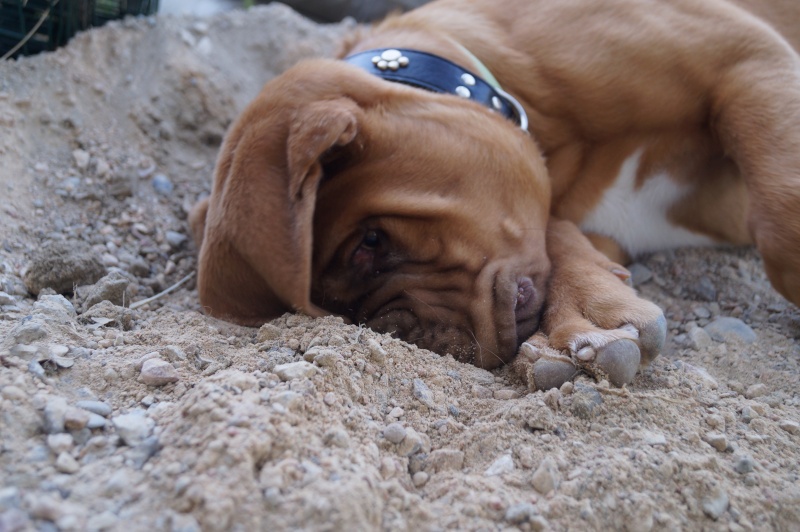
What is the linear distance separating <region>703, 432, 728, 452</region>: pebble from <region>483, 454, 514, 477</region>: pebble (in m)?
0.57

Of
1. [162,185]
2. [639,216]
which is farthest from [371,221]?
[162,185]

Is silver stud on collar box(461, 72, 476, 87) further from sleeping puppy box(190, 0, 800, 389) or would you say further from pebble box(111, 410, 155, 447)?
pebble box(111, 410, 155, 447)

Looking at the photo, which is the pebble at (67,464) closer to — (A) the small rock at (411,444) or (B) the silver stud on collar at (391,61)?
(A) the small rock at (411,444)

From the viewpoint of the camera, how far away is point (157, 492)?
4.75 ft

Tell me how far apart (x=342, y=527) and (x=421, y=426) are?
618 millimetres

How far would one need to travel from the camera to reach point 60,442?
1613 mm

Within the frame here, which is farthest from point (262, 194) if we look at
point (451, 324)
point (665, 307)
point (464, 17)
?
point (665, 307)

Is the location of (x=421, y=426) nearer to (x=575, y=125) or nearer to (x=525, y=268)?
(x=525, y=268)

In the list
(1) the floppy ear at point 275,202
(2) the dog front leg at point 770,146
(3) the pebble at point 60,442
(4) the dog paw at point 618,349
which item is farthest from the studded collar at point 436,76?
(3) the pebble at point 60,442

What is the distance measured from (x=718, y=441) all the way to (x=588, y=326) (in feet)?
2.06

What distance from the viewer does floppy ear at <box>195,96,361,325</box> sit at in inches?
95.4

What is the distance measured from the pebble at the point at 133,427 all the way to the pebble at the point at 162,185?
2.27 m

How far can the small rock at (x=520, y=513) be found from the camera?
160cm

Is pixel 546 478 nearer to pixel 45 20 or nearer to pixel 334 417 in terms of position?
pixel 334 417
